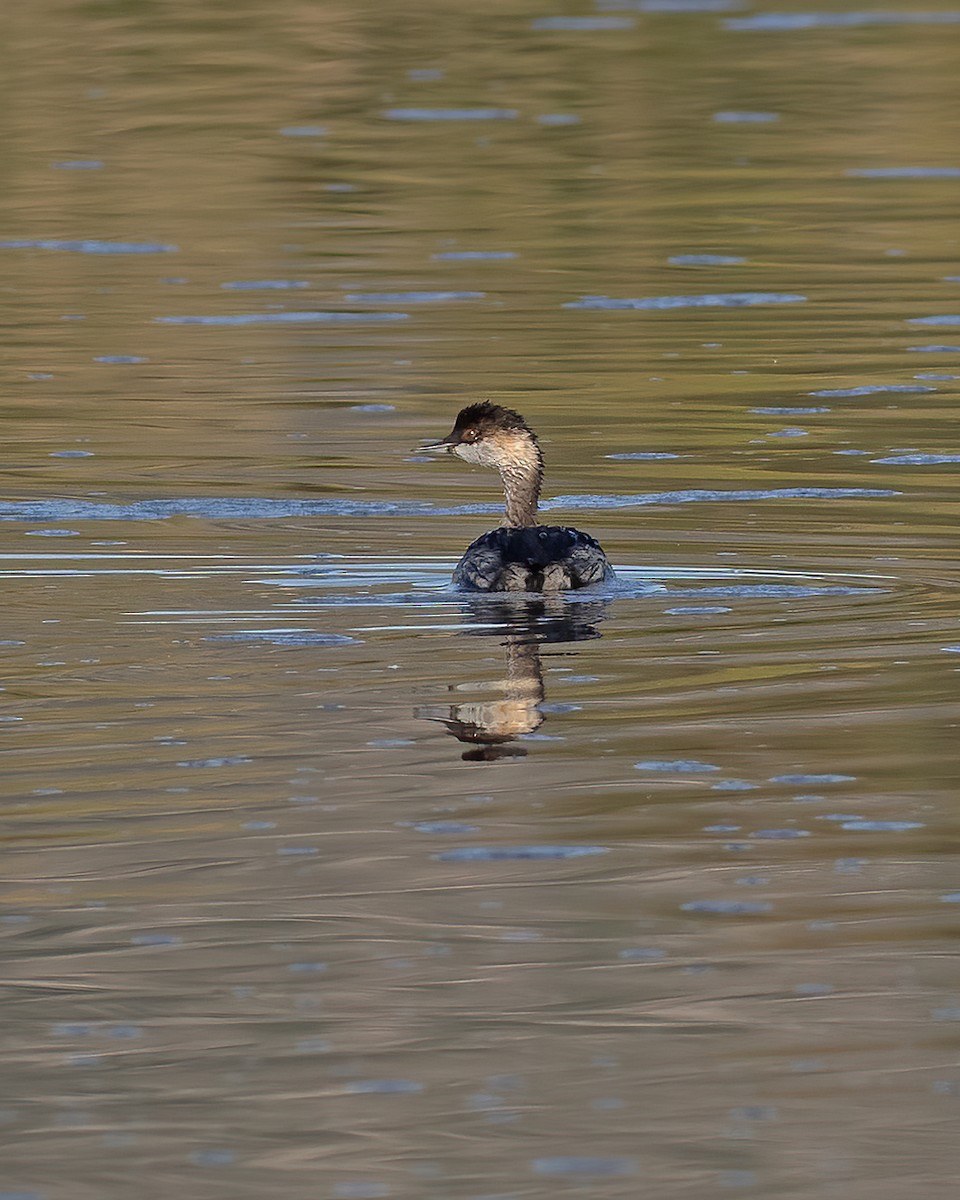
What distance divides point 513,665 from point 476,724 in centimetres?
105

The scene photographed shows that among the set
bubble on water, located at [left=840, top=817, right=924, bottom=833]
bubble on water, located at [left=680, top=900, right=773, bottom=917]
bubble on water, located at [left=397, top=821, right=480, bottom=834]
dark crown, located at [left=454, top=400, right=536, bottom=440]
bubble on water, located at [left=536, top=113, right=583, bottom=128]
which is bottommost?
bubble on water, located at [left=536, top=113, right=583, bottom=128]

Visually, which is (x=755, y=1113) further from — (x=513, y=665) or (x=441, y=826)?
(x=513, y=665)

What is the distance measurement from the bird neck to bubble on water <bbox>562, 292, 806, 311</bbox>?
819 centimetres

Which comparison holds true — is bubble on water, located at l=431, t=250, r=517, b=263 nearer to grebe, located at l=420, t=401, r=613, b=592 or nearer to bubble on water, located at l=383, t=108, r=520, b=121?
bubble on water, located at l=383, t=108, r=520, b=121

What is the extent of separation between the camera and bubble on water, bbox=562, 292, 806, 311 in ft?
71.4

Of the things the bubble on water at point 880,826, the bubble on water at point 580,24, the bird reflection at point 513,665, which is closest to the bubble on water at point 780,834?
the bubble on water at point 880,826

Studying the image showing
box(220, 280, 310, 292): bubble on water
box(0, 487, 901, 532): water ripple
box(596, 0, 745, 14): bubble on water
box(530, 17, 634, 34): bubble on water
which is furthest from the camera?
box(596, 0, 745, 14): bubble on water

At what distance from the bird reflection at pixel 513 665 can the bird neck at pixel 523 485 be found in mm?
1637

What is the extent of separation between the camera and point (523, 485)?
536 inches

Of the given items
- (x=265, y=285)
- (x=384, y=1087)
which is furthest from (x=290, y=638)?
(x=265, y=285)

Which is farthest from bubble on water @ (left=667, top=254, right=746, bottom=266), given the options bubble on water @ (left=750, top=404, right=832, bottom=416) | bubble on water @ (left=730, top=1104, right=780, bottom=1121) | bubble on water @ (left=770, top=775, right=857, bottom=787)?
bubble on water @ (left=730, top=1104, right=780, bottom=1121)

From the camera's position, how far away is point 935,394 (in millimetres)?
17453

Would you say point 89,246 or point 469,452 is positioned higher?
point 469,452

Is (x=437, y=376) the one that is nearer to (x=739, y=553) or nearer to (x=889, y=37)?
(x=739, y=553)
